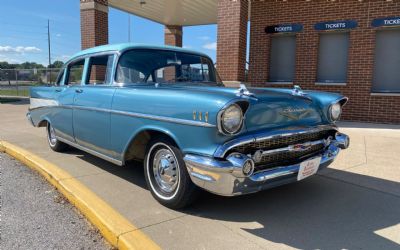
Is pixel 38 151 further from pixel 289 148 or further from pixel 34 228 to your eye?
pixel 289 148

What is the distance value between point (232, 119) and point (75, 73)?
138 inches

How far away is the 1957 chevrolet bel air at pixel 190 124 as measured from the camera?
2.88 meters

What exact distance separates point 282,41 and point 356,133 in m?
3.91

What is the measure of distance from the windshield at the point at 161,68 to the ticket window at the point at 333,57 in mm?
5793

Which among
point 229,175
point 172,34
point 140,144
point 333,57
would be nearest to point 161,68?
point 140,144

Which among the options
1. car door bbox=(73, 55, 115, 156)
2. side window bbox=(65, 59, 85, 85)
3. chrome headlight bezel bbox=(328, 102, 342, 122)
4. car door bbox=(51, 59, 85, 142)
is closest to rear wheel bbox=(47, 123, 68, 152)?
car door bbox=(51, 59, 85, 142)

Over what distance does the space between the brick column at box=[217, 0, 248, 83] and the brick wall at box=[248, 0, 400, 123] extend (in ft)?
4.71

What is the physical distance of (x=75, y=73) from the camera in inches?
215

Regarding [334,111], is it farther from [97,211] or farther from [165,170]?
[97,211]

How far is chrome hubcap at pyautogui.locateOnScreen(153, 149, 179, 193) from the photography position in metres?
3.40

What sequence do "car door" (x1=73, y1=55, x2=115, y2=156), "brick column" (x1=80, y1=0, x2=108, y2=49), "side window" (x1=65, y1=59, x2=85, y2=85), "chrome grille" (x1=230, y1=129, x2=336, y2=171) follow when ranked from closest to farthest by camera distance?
1. "chrome grille" (x1=230, y1=129, x2=336, y2=171)
2. "car door" (x1=73, y1=55, x2=115, y2=156)
3. "side window" (x1=65, y1=59, x2=85, y2=85)
4. "brick column" (x1=80, y1=0, x2=108, y2=49)

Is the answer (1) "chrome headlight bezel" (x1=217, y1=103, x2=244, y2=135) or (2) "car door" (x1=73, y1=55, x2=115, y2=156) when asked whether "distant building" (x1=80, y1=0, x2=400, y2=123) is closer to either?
(2) "car door" (x1=73, y1=55, x2=115, y2=156)

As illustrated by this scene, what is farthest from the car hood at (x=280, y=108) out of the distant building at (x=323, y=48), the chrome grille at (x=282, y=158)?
the distant building at (x=323, y=48)

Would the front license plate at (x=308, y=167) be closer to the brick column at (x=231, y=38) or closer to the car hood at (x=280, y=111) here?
the car hood at (x=280, y=111)
